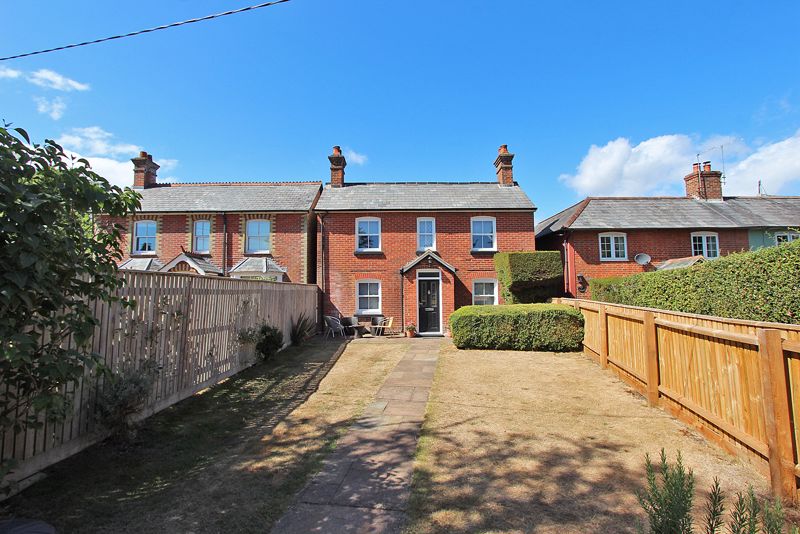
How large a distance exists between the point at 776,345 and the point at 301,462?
4.34m

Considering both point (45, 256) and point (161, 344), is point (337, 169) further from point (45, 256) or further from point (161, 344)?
point (45, 256)

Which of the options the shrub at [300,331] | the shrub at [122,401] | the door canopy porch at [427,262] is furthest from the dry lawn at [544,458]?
the door canopy porch at [427,262]

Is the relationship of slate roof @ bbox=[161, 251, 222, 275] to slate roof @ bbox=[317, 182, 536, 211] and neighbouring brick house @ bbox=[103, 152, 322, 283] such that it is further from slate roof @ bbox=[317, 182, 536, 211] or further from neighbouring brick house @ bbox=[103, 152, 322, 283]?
slate roof @ bbox=[317, 182, 536, 211]

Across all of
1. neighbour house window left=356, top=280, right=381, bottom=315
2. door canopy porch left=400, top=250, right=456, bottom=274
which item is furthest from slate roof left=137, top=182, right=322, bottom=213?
door canopy porch left=400, top=250, right=456, bottom=274

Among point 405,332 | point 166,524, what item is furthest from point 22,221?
point 405,332

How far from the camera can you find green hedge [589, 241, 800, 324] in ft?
22.6

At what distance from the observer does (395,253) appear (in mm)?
17484

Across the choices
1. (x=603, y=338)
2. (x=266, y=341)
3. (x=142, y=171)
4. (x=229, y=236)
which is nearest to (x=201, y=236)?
(x=229, y=236)

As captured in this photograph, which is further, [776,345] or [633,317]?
[633,317]

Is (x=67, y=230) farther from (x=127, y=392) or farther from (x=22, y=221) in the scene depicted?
(x=127, y=392)

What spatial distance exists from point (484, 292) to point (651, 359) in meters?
11.4

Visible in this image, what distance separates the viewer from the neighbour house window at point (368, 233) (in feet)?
58.1

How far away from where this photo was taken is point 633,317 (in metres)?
6.80

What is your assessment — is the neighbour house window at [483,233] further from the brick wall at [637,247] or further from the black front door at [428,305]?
the brick wall at [637,247]
